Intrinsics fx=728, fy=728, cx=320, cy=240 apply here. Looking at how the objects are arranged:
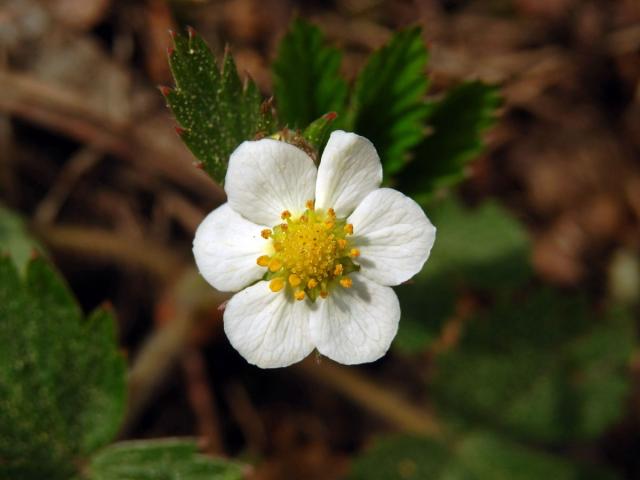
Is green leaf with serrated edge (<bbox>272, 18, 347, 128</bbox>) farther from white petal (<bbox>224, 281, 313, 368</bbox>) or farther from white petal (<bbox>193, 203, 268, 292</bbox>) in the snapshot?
white petal (<bbox>224, 281, 313, 368</bbox>)

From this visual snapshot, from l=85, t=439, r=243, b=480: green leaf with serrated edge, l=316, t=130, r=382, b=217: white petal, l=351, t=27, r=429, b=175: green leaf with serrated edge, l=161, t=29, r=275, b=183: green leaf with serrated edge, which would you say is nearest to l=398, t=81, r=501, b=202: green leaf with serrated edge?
l=351, t=27, r=429, b=175: green leaf with serrated edge

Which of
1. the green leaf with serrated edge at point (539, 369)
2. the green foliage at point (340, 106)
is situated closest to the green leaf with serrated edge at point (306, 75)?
the green foliage at point (340, 106)

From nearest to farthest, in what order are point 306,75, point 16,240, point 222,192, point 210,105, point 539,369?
point 210,105
point 306,75
point 16,240
point 222,192
point 539,369

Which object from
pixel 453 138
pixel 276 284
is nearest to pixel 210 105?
pixel 276 284

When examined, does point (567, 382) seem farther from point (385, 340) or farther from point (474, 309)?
point (385, 340)

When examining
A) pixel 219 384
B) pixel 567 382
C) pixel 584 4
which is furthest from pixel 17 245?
pixel 584 4

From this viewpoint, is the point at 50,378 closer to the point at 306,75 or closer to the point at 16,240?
the point at 16,240

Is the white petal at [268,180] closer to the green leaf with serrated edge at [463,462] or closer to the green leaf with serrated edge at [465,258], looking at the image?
the green leaf with serrated edge at [465,258]
